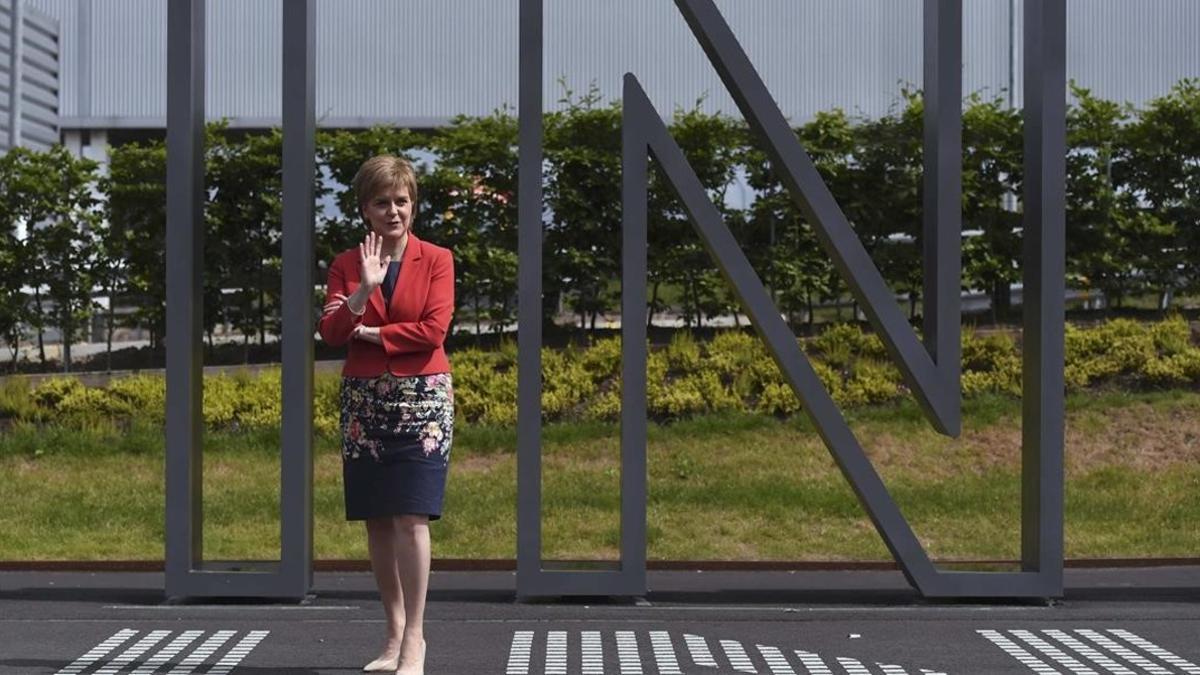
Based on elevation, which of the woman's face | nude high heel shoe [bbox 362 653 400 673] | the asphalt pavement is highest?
the woman's face

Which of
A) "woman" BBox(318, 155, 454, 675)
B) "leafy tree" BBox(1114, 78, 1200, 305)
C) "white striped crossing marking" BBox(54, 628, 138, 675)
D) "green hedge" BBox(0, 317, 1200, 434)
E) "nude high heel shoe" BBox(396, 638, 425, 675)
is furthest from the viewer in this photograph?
"leafy tree" BBox(1114, 78, 1200, 305)

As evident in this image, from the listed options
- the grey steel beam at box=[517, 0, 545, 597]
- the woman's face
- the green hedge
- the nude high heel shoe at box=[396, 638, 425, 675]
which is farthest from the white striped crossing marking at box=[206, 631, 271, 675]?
the green hedge

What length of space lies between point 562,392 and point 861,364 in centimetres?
228

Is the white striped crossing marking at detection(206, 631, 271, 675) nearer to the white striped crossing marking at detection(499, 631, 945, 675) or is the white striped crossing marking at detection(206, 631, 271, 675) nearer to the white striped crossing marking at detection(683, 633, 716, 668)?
the white striped crossing marking at detection(499, 631, 945, 675)

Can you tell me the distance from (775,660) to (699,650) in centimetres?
33

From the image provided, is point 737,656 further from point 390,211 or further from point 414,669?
point 390,211

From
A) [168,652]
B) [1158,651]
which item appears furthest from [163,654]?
[1158,651]

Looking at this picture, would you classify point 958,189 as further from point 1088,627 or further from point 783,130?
point 1088,627

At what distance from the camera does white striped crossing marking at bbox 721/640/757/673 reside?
6066 millimetres

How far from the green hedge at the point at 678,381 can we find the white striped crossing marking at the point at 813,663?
615 cm

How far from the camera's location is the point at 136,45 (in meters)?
18.0

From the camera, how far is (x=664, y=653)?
6375 millimetres

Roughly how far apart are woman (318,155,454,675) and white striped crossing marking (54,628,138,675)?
102 cm

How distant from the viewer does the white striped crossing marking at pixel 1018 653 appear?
6.05 meters
